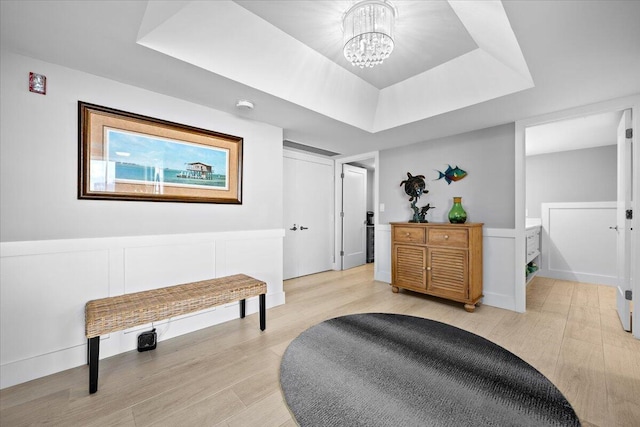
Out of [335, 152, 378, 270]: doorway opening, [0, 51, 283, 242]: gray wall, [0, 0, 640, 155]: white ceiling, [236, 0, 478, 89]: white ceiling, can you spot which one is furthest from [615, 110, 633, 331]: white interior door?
[0, 51, 283, 242]: gray wall

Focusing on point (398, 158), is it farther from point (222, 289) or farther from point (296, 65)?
point (222, 289)

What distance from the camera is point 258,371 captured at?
1.82 metres

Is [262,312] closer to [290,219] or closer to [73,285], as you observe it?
[73,285]

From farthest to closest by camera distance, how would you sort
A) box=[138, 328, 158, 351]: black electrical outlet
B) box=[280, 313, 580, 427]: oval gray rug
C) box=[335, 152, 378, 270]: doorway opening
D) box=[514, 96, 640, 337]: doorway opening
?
1. box=[335, 152, 378, 270]: doorway opening
2. box=[514, 96, 640, 337]: doorway opening
3. box=[138, 328, 158, 351]: black electrical outlet
4. box=[280, 313, 580, 427]: oval gray rug

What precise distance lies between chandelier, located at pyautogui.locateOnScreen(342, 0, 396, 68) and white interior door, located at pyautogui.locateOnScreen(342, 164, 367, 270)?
330 cm

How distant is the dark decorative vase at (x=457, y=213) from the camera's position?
3.15 meters

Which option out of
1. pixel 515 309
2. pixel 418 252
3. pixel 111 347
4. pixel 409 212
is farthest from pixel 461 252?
pixel 111 347

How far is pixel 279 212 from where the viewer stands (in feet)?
10.5

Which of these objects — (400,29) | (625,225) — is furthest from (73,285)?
(625,225)

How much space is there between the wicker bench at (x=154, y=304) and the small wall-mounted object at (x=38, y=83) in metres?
1.54

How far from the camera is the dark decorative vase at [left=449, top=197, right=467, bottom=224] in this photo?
10.3 ft

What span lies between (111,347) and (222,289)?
916 mm

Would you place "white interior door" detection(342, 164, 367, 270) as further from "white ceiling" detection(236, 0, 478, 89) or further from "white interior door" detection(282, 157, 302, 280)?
"white ceiling" detection(236, 0, 478, 89)

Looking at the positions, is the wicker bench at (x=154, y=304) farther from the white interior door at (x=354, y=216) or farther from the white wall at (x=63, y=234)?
the white interior door at (x=354, y=216)
